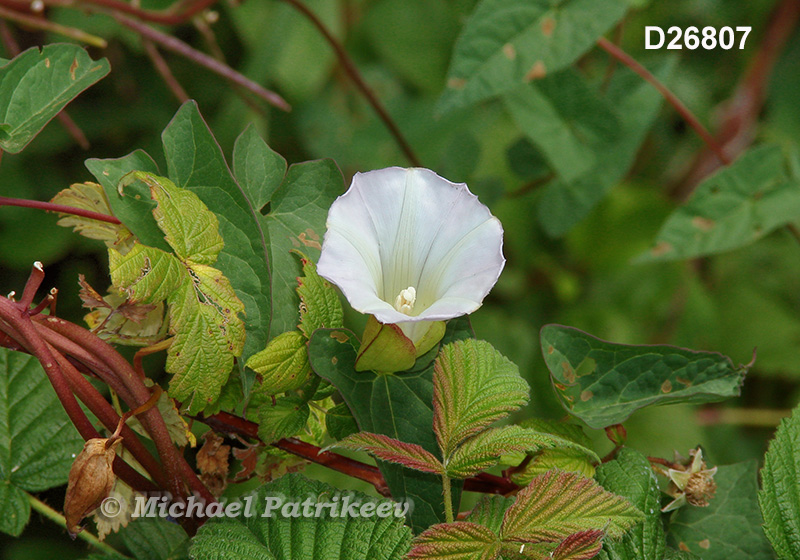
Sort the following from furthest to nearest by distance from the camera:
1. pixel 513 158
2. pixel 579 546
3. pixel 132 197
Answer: pixel 513 158
pixel 132 197
pixel 579 546

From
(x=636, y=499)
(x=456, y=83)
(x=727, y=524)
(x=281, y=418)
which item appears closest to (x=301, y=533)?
(x=281, y=418)

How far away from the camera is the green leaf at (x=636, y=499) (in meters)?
0.64

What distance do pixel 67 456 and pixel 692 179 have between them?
6.81 feet

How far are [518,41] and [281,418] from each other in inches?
33.6

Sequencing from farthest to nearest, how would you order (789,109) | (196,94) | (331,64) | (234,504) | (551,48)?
(789,109)
(331,64)
(196,94)
(551,48)
(234,504)

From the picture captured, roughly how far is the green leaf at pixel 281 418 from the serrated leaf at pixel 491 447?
0.50 feet

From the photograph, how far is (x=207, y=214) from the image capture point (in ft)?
2.22

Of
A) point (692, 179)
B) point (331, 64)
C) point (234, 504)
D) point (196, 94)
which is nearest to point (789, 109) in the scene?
point (692, 179)

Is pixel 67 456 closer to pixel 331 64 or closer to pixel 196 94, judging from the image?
pixel 196 94

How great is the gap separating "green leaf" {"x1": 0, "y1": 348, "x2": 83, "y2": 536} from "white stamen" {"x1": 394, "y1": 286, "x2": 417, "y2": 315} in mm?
383

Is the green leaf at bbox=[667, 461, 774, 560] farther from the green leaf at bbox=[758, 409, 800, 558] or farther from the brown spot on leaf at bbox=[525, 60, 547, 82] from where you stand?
the brown spot on leaf at bbox=[525, 60, 547, 82]

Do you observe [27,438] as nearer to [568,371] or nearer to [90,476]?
[90,476]

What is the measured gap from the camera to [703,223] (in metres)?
1.39

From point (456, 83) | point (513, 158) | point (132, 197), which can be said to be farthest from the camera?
point (513, 158)
